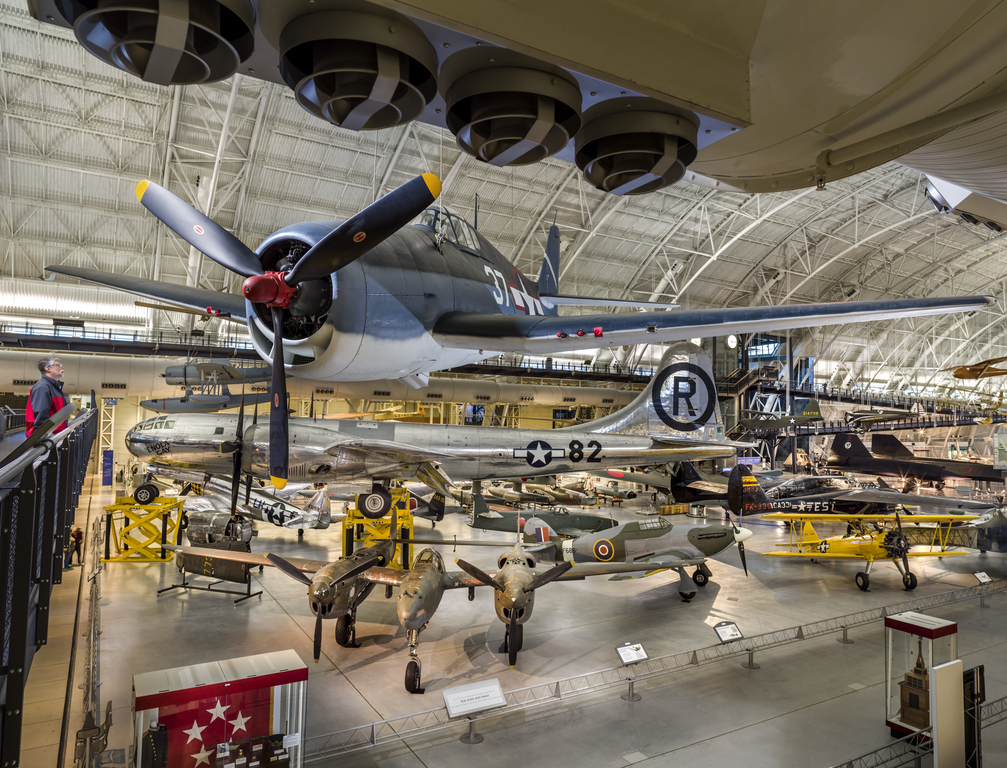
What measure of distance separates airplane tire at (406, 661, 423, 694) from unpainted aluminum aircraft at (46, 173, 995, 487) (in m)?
2.82

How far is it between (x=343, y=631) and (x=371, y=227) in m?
6.09

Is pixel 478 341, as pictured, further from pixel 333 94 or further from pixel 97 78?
pixel 97 78

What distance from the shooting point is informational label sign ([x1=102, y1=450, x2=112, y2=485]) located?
25344 millimetres

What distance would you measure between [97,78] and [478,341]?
21.0 meters

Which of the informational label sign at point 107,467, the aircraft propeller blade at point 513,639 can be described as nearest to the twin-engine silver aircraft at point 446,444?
the aircraft propeller blade at point 513,639

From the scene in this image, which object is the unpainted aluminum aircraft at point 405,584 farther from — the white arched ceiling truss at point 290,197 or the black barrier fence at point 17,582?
the white arched ceiling truss at point 290,197

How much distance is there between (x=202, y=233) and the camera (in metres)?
5.63

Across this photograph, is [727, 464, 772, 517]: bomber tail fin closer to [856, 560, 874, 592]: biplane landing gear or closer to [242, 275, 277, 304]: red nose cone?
[856, 560, 874, 592]: biplane landing gear

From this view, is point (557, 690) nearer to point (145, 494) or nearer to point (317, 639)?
point (317, 639)

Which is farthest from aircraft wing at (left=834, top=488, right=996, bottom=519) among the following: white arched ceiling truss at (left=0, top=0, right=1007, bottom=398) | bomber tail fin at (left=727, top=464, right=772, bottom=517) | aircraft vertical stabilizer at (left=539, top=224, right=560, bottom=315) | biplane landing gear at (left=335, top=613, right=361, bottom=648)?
white arched ceiling truss at (left=0, top=0, right=1007, bottom=398)

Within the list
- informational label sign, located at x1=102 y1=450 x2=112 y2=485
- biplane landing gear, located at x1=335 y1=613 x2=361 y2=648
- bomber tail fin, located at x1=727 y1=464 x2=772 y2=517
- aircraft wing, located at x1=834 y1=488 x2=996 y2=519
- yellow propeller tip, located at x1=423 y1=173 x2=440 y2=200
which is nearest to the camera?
yellow propeller tip, located at x1=423 y1=173 x2=440 y2=200

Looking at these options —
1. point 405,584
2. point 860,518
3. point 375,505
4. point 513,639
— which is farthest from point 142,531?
point 860,518

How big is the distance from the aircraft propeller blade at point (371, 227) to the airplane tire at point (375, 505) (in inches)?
190

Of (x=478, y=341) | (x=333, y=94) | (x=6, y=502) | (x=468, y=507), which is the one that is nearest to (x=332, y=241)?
(x=478, y=341)
